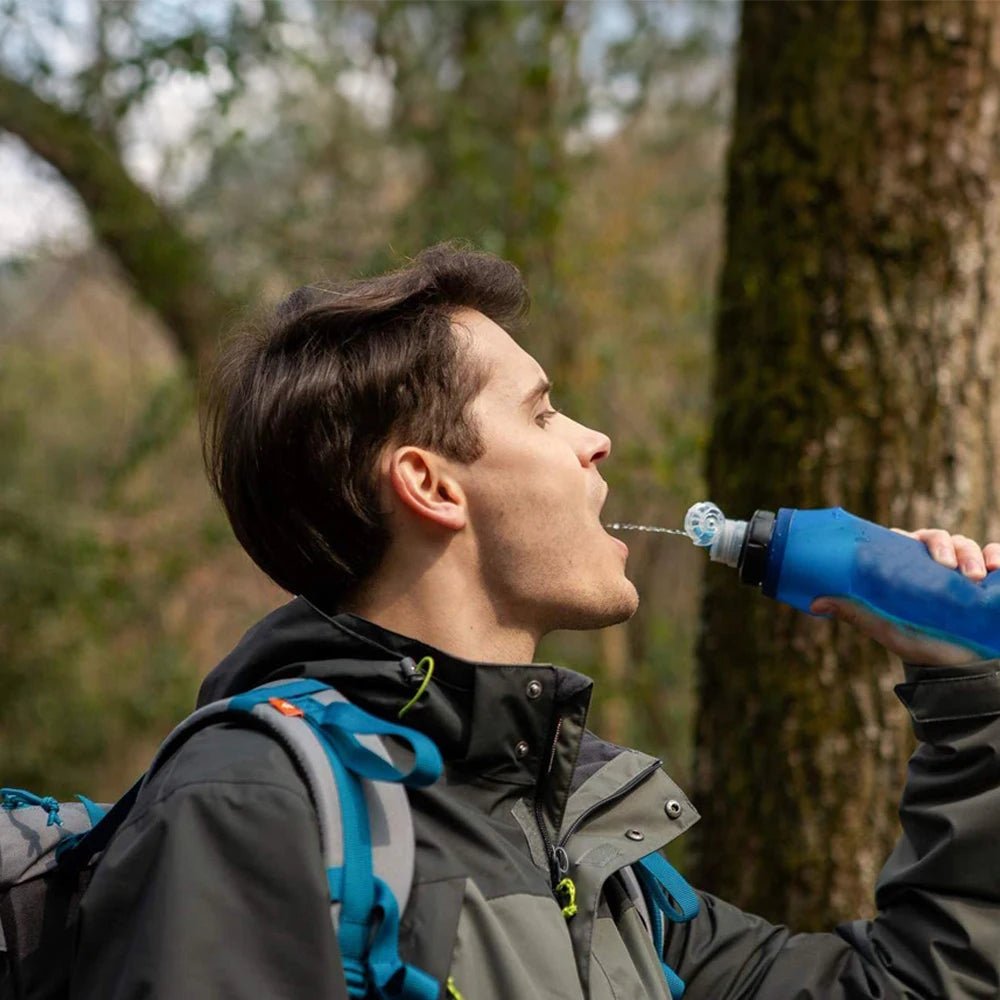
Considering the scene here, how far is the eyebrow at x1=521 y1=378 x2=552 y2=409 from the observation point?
2346 mm

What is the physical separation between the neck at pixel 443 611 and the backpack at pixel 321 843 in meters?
0.31

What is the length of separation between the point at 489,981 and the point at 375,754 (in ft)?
1.07

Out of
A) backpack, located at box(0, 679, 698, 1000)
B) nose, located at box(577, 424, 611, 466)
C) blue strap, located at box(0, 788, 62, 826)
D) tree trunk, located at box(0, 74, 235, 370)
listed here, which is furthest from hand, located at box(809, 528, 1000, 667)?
tree trunk, located at box(0, 74, 235, 370)

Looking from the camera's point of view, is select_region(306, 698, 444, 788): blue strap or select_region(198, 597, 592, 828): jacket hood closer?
select_region(306, 698, 444, 788): blue strap

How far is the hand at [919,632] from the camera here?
89.4 inches

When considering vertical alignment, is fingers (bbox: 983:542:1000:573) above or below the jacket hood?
above

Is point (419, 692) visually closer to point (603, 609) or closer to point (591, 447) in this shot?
point (603, 609)

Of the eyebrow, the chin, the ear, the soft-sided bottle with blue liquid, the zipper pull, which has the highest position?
the eyebrow

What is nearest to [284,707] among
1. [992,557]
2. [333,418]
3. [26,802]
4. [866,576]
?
[26,802]

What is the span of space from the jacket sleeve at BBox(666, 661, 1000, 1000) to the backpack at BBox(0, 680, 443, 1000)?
84 cm

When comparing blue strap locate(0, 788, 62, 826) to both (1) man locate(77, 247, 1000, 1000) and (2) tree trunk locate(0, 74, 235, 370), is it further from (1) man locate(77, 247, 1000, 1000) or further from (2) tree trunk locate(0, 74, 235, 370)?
(2) tree trunk locate(0, 74, 235, 370)

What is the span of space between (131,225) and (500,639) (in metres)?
6.52

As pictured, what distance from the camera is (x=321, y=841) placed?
165 cm

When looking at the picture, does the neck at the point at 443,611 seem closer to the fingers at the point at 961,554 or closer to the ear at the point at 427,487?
the ear at the point at 427,487
